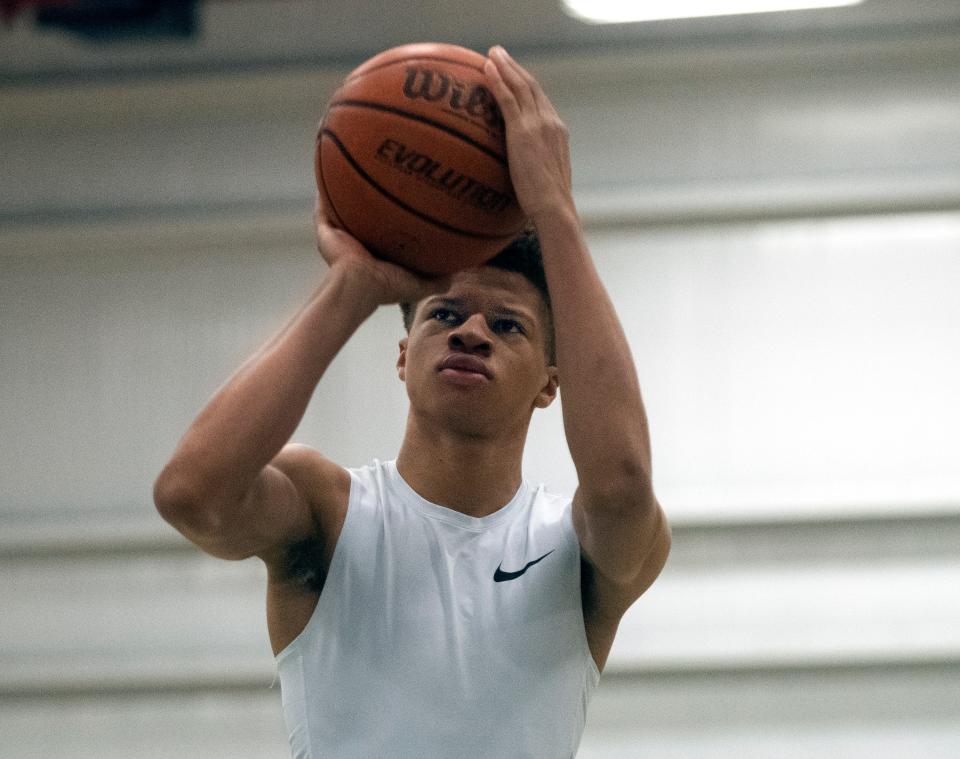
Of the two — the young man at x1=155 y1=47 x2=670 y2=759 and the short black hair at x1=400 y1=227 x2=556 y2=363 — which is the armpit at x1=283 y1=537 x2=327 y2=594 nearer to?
the young man at x1=155 y1=47 x2=670 y2=759

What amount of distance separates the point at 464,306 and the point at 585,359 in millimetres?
373

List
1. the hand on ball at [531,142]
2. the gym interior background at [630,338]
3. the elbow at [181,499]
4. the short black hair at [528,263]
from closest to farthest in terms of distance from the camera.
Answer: the elbow at [181,499], the hand on ball at [531,142], the short black hair at [528,263], the gym interior background at [630,338]

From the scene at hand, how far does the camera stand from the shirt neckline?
183 cm

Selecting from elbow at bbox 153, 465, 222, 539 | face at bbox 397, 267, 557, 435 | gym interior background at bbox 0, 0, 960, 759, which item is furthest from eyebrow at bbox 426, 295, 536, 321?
gym interior background at bbox 0, 0, 960, 759

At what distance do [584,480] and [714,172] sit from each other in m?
3.26

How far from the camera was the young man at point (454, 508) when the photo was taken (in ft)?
4.93

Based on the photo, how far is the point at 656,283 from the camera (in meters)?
4.46

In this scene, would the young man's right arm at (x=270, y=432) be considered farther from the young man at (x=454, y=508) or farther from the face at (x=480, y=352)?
the face at (x=480, y=352)

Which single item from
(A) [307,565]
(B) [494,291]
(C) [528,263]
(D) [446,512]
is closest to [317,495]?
(A) [307,565]

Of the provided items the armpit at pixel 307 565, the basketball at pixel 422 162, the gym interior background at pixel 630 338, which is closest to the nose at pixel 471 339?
the basketball at pixel 422 162

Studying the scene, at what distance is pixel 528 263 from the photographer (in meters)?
1.96

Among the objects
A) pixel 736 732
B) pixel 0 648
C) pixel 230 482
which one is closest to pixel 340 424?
pixel 0 648

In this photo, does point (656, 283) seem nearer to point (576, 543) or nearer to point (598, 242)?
point (598, 242)

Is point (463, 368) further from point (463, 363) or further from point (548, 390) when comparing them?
point (548, 390)
